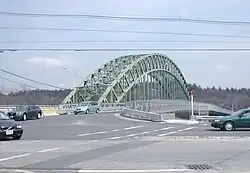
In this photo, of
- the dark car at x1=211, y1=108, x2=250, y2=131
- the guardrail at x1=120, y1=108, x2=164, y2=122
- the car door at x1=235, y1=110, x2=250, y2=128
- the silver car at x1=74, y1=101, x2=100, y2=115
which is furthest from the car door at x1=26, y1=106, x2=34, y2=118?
the car door at x1=235, y1=110, x2=250, y2=128

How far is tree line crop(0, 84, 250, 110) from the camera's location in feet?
321

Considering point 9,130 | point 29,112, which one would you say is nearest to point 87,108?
point 29,112

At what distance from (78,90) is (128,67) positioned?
51.0 feet

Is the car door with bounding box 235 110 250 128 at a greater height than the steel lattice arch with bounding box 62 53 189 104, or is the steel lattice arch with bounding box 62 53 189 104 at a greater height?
the steel lattice arch with bounding box 62 53 189 104

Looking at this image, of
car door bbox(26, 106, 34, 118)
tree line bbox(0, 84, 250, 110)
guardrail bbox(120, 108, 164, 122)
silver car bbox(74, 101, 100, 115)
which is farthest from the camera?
tree line bbox(0, 84, 250, 110)

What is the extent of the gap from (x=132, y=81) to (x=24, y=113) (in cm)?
7501

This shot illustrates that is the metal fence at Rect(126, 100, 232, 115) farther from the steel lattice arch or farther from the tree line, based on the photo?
the steel lattice arch

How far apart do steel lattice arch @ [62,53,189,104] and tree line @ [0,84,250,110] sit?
4509 mm

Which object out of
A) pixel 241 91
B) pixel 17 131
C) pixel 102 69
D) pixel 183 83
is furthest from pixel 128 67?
pixel 17 131

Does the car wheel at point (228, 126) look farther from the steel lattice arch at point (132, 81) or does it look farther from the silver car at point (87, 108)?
the steel lattice arch at point (132, 81)

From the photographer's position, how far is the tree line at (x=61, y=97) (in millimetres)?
97969

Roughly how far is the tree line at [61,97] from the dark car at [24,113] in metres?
40.1

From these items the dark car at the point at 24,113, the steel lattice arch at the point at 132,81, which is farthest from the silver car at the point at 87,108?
the steel lattice arch at the point at 132,81

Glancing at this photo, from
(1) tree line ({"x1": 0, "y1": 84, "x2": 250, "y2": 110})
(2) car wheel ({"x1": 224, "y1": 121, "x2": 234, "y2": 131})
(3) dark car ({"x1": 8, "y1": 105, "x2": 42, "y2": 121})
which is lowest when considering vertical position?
(2) car wheel ({"x1": 224, "y1": 121, "x2": 234, "y2": 131})
